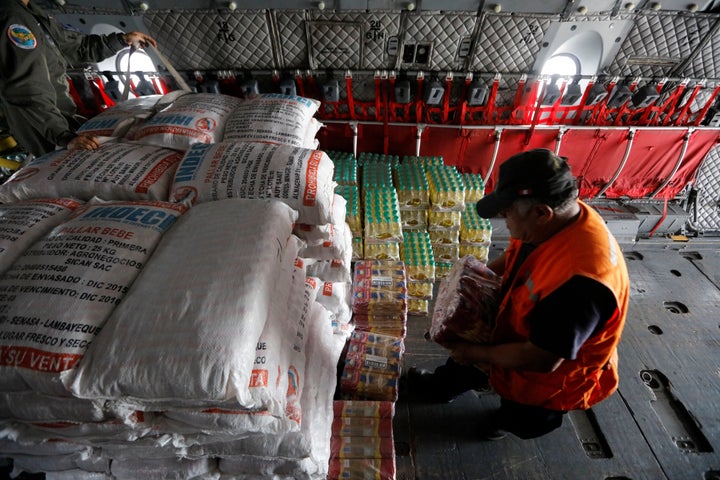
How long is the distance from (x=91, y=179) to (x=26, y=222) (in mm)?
466

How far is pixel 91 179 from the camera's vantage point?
2178mm

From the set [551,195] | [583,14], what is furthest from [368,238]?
[583,14]

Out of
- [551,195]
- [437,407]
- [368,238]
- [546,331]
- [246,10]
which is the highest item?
[246,10]

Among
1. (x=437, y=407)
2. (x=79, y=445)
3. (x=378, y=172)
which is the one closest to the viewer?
(x=79, y=445)

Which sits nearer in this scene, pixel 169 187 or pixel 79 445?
pixel 79 445

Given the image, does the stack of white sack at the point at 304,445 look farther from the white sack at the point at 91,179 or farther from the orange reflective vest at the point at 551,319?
the white sack at the point at 91,179

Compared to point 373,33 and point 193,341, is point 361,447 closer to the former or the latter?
point 193,341

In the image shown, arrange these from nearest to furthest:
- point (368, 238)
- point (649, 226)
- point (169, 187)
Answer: point (169, 187) < point (368, 238) < point (649, 226)

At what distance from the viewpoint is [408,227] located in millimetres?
3930

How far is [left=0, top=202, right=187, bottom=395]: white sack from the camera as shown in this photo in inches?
50.6

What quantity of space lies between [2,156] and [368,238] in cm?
394

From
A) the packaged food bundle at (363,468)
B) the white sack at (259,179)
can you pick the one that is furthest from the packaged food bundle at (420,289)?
the packaged food bundle at (363,468)

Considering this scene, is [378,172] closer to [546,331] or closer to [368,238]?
[368,238]

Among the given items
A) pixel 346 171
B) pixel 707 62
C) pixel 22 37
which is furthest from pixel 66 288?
pixel 707 62
